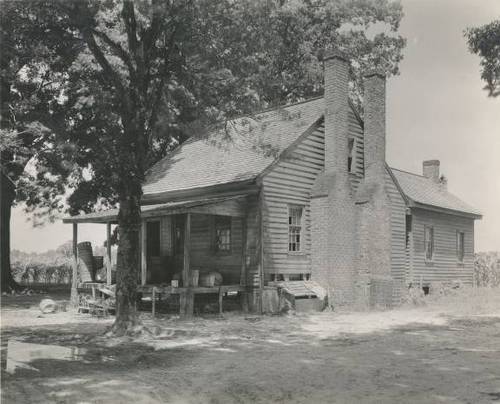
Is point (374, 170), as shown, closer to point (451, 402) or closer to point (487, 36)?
point (487, 36)

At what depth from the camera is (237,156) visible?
21.8 m

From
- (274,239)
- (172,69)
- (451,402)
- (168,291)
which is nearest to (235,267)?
(274,239)

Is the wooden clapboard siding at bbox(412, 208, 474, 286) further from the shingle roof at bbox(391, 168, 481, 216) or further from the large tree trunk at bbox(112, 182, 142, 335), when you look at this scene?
the large tree trunk at bbox(112, 182, 142, 335)

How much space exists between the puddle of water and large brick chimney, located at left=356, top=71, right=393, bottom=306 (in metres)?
12.2

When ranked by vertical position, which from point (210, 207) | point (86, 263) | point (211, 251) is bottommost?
point (86, 263)

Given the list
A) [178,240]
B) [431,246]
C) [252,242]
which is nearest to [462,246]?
[431,246]

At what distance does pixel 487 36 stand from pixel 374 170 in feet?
Answer: 38.3

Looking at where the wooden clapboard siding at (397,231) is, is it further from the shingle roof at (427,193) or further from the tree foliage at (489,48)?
the tree foliage at (489,48)

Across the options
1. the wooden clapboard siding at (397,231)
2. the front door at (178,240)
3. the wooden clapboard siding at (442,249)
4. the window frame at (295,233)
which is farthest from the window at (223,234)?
the wooden clapboard siding at (442,249)

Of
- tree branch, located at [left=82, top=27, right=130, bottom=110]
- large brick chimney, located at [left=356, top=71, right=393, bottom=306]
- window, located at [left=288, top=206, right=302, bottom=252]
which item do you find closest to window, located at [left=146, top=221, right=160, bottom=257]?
window, located at [left=288, top=206, right=302, bottom=252]

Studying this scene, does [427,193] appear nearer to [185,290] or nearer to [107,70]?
[185,290]

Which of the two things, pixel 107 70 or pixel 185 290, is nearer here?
pixel 107 70

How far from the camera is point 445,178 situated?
34.6 metres

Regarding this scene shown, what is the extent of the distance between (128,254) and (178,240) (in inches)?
360
